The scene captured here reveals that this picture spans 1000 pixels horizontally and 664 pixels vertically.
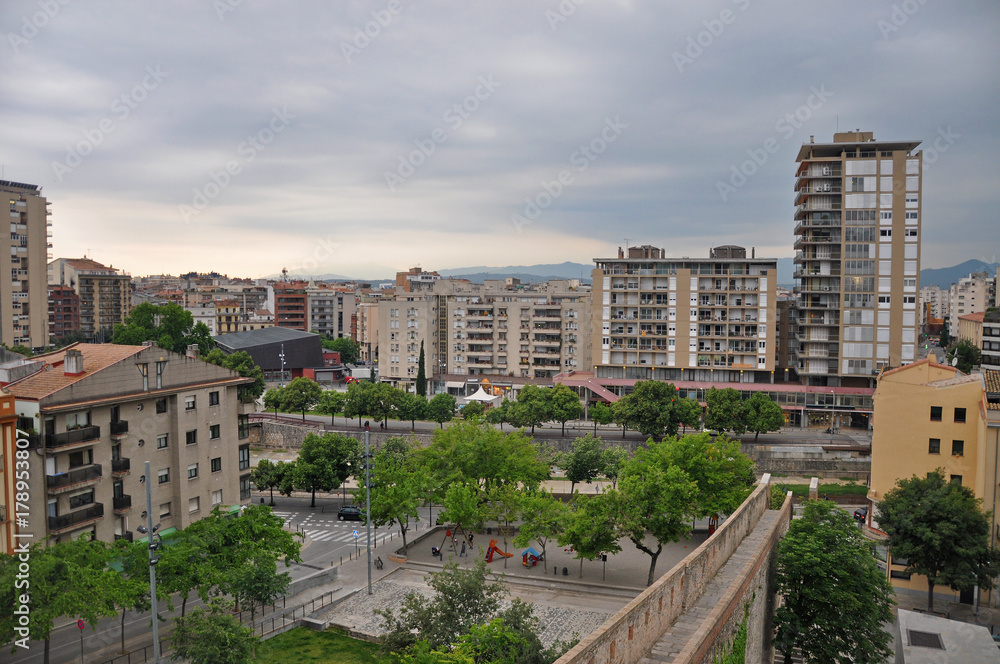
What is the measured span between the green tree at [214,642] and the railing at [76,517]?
9.48 m

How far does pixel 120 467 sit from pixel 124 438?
50.6 inches

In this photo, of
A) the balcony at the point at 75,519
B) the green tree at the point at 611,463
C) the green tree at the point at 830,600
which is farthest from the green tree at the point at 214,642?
the green tree at the point at 611,463

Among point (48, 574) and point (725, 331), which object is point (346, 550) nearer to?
point (48, 574)

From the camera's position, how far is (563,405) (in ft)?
221

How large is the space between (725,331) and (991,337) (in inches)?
1096

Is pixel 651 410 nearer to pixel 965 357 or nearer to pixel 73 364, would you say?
pixel 73 364

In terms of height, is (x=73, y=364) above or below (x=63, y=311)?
below

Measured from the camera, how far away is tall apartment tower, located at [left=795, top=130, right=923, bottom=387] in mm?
69312

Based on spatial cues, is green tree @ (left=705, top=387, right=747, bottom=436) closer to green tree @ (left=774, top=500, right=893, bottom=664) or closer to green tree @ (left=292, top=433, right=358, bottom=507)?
green tree @ (left=292, top=433, right=358, bottom=507)

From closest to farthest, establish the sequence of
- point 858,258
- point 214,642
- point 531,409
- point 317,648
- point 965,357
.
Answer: point 214,642 → point 317,648 → point 531,409 → point 858,258 → point 965,357

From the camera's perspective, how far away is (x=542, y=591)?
32188 mm

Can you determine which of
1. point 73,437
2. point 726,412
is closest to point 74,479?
point 73,437

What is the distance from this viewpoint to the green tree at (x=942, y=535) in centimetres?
3312

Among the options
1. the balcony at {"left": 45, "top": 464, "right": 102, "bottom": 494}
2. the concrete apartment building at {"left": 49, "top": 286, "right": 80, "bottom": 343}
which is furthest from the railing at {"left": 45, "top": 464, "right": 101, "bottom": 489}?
the concrete apartment building at {"left": 49, "top": 286, "right": 80, "bottom": 343}
